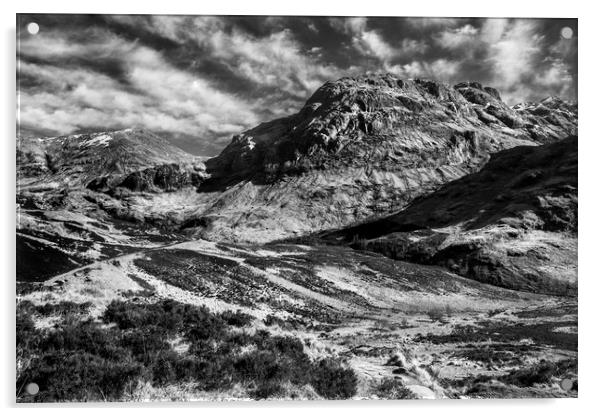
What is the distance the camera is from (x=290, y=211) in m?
107

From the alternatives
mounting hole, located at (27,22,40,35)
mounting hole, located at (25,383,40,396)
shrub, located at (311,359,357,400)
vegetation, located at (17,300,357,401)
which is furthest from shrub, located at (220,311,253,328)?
mounting hole, located at (27,22,40,35)

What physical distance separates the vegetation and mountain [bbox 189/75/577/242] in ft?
261

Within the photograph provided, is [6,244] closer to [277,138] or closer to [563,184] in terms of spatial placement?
[563,184]

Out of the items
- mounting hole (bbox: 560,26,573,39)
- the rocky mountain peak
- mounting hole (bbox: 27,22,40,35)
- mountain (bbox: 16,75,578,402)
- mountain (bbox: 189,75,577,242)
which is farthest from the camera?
the rocky mountain peak

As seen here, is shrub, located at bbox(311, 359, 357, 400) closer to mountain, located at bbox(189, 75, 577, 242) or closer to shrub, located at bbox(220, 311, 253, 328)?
shrub, located at bbox(220, 311, 253, 328)

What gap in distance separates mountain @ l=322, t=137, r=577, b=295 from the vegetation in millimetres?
21713

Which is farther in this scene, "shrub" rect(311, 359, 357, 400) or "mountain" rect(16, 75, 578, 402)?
"shrub" rect(311, 359, 357, 400)

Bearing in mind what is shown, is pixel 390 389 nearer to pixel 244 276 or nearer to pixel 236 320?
pixel 236 320

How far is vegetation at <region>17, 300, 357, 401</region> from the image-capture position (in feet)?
40.0

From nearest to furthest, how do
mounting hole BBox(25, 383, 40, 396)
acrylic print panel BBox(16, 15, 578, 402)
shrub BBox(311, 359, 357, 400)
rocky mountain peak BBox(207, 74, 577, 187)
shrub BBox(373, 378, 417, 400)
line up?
1. mounting hole BBox(25, 383, 40, 396)
2. acrylic print panel BBox(16, 15, 578, 402)
3. shrub BBox(311, 359, 357, 400)
4. shrub BBox(373, 378, 417, 400)
5. rocky mountain peak BBox(207, 74, 577, 187)

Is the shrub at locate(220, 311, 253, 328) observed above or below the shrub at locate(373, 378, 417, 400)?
above

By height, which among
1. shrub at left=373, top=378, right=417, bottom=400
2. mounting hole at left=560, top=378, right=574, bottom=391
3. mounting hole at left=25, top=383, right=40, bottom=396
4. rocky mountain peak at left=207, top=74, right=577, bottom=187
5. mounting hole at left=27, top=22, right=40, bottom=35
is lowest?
mounting hole at left=560, top=378, right=574, bottom=391
